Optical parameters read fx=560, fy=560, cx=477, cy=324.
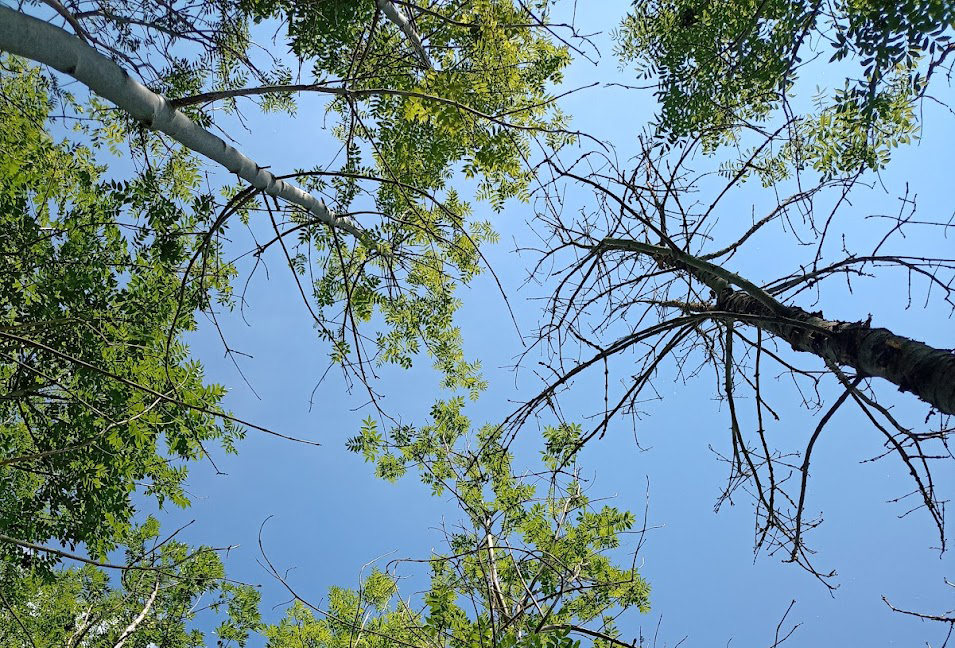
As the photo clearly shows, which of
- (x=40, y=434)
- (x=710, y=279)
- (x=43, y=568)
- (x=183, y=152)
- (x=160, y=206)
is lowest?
(x=43, y=568)

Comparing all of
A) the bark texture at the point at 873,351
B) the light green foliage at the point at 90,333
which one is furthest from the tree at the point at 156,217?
the bark texture at the point at 873,351

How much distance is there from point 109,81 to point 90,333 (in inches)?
91.4

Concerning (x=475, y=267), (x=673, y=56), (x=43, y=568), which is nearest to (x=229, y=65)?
(x=475, y=267)

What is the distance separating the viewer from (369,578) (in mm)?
6773

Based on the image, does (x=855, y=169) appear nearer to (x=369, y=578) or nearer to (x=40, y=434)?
(x=40, y=434)

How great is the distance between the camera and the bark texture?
1868 millimetres

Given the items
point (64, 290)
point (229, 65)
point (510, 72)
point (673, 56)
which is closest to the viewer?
point (673, 56)

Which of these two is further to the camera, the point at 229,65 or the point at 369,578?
the point at 369,578

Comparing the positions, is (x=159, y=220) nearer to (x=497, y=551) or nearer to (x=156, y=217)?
(x=156, y=217)

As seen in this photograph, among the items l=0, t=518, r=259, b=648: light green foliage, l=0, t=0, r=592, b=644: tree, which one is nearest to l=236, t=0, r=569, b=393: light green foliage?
l=0, t=0, r=592, b=644: tree

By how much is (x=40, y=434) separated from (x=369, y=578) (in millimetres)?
4010

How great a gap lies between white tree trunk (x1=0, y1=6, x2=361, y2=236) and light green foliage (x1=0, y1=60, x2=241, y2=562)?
1017 mm

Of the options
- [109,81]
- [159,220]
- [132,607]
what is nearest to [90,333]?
[159,220]

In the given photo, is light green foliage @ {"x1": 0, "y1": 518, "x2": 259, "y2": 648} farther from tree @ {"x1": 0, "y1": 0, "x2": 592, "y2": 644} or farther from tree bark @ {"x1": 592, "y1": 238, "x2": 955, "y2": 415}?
tree bark @ {"x1": 592, "y1": 238, "x2": 955, "y2": 415}
